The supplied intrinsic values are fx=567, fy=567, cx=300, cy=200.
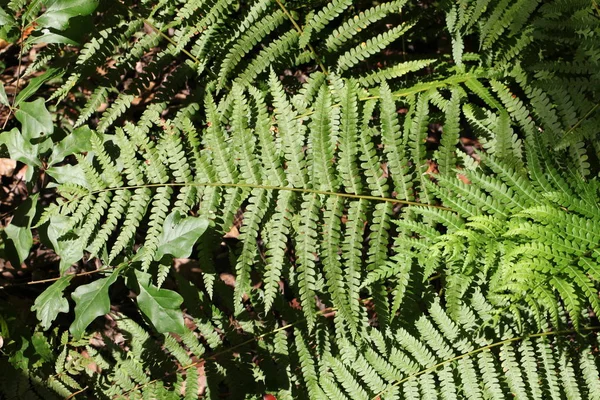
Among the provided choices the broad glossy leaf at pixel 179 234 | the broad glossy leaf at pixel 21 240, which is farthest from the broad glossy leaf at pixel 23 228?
the broad glossy leaf at pixel 179 234

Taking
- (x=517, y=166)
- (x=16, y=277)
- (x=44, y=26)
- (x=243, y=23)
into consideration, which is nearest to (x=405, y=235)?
(x=517, y=166)

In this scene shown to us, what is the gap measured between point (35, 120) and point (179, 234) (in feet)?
2.72

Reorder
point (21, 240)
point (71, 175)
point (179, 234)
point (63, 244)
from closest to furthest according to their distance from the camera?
point (179, 234), point (71, 175), point (63, 244), point (21, 240)

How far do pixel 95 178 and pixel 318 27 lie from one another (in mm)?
1103

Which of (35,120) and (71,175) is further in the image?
(35,120)

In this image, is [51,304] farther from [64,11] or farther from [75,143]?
[64,11]

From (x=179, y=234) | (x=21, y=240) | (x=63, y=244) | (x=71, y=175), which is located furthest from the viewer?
(x=21, y=240)

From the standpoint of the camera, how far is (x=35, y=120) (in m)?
2.31

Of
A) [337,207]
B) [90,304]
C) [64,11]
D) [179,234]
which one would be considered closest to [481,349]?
[337,207]

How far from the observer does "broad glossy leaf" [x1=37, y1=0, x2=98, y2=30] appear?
2.22 m

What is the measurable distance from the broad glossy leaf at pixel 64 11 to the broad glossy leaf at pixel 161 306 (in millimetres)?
1031

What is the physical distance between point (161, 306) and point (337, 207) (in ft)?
2.60

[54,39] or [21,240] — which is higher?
[54,39]

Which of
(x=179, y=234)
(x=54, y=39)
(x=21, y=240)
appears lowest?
(x=21, y=240)
